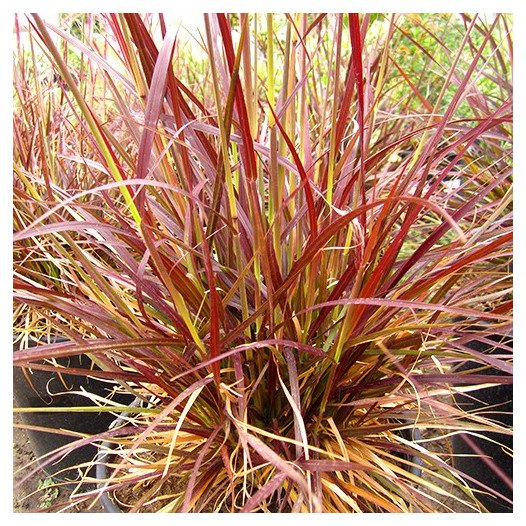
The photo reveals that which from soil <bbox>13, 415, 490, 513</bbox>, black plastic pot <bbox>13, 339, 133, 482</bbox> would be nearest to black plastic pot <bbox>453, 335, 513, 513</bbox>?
soil <bbox>13, 415, 490, 513</bbox>

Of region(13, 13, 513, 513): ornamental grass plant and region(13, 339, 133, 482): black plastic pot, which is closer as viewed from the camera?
region(13, 13, 513, 513): ornamental grass plant

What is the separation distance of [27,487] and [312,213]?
3.31ft

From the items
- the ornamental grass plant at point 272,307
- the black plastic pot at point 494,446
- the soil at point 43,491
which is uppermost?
the ornamental grass plant at point 272,307

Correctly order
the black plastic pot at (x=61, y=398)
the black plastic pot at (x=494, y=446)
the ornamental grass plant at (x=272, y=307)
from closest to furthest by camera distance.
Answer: the ornamental grass plant at (x=272, y=307)
the black plastic pot at (x=494, y=446)
the black plastic pot at (x=61, y=398)

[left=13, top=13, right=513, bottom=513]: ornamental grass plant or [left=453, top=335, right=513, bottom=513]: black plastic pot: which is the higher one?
[left=13, top=13, right=513, bottom=513]: ornamental grass plant

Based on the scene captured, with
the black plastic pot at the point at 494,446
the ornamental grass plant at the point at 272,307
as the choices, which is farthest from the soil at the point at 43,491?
the ornamental grass plant at the point at 272,307

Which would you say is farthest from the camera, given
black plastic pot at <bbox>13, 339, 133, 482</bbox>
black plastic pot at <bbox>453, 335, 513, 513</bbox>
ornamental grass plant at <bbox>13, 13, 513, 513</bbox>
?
black plastic pot at <bbox>13, 339, 133, 482</bbox>

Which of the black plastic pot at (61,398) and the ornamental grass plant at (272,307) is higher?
the ornamental grass plant at (272,307)

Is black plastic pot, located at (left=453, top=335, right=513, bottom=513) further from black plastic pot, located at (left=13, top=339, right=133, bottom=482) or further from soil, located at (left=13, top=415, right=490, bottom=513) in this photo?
black plastic pot, located at (left=13, top=339, right=133, bottom=482)

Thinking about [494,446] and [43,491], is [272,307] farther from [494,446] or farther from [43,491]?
[43,491]

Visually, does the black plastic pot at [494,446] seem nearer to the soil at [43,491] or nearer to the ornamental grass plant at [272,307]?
the soil at [43,491]
